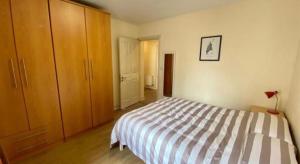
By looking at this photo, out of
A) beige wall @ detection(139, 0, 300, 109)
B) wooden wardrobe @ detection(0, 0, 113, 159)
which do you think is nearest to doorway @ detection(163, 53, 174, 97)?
beige wall @ detection(139, 0, 300, 109)

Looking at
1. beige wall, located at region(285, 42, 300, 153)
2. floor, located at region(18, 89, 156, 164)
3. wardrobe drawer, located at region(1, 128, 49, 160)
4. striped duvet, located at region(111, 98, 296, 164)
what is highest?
beige wall, located at region(285, 42, 300, 153)

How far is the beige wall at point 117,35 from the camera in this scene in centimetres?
339

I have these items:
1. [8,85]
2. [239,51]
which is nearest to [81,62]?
[8,85]

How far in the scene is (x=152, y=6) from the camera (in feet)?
8.45

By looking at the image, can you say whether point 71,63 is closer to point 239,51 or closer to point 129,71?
point 129,71

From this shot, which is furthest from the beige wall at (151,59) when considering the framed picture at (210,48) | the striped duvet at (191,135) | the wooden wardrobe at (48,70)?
the striped duvet at (191,135)

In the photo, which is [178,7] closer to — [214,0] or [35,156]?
[214,0]

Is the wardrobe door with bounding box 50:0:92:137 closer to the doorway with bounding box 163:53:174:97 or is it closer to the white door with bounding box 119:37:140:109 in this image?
the white door with bounding box 119:37:140:109

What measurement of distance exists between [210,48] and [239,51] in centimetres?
51

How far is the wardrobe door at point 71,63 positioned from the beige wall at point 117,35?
3.77 feet

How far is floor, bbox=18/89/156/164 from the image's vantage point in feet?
6.09

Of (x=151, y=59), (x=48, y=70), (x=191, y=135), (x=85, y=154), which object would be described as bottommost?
(x=85, y=154)

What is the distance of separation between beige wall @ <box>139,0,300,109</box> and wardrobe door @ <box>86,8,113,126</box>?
1546 mm

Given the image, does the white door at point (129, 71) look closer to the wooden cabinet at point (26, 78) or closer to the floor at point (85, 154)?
the floor at point (85, 154)
